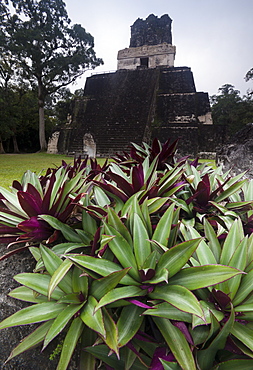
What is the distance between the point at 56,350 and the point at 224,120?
2955cm

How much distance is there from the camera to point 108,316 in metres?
0.63

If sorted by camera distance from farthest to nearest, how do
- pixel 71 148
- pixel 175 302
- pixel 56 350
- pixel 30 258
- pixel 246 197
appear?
pixel 71 148, pixel 246 197, pixel 30 258, pixel 56 350, pixel 175 302

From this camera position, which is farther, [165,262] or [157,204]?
[157,204]

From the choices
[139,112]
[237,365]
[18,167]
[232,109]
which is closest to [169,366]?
[237,365]

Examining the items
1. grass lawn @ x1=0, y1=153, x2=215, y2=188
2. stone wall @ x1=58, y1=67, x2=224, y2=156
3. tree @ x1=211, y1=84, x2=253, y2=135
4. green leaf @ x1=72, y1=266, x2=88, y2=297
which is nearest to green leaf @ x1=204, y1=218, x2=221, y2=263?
green leaf @ x1=72, y1=266, x2=88, y2=297

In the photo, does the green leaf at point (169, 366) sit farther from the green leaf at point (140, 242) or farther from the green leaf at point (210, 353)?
the green leaf at point (140, 242)

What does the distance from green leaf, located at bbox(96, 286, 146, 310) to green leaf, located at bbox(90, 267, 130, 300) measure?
2 cm

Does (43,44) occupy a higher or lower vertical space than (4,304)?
higher

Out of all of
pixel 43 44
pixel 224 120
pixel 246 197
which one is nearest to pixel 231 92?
pixel 224 120

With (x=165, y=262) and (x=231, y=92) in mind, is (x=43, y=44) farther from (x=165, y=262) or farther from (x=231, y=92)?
(x=231, y=92)

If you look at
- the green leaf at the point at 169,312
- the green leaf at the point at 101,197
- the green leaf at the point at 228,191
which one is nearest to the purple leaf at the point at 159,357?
the green leaf at the point at 169,312

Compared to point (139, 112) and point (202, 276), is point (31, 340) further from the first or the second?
point (139, 112)

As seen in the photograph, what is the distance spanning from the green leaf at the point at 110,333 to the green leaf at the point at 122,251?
13cm

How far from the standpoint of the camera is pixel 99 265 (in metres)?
0.69
